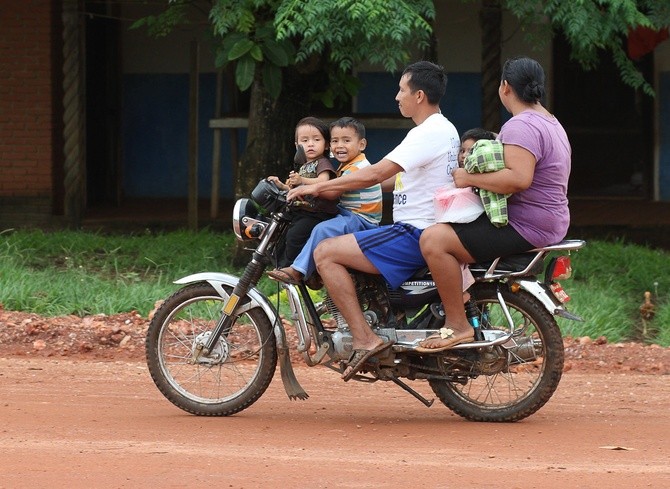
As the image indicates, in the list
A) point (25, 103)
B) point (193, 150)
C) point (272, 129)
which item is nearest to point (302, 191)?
point (272, 129)

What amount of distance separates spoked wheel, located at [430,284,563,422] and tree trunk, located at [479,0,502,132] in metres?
8.00

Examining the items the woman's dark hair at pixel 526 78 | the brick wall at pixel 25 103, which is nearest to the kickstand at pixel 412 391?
the woman's dark hair at pixel 526 78

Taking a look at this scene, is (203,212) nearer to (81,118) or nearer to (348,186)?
(81,118)

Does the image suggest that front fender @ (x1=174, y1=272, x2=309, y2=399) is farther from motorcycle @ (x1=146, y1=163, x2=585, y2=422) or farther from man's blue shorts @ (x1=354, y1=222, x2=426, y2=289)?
man's blue shorts @ (x1=354, y1=222, x2=426, y2=289)

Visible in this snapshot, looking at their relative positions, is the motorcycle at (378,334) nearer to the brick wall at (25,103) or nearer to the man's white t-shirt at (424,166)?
the man's white t-shirt at (424,166)

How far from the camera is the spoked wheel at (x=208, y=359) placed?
21.4ft

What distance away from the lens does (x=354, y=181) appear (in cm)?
615

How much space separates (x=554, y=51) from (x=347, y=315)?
10.2 m

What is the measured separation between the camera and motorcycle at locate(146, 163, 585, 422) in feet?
20.7

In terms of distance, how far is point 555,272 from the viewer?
6.22m

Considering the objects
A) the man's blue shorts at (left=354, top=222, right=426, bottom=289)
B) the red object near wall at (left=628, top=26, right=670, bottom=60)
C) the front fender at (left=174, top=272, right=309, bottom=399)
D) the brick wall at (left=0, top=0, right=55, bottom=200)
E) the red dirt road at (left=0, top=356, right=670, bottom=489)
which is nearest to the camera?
the red dirt road at (left=0, top=356, right=670, bottom=489)

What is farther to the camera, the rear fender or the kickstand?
the kickstand

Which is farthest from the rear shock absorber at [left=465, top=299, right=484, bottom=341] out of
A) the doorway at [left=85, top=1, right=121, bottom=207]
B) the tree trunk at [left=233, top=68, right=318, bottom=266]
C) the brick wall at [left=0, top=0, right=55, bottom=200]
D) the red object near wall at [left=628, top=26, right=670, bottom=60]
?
the doorway at [left=85, top=1, right=121, bottom=207]

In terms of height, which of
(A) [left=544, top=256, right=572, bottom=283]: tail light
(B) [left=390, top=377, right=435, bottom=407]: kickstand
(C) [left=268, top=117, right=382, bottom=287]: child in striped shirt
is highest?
(C) [left=268, top=117, right=382, bottom=287]: child in striped shirt
